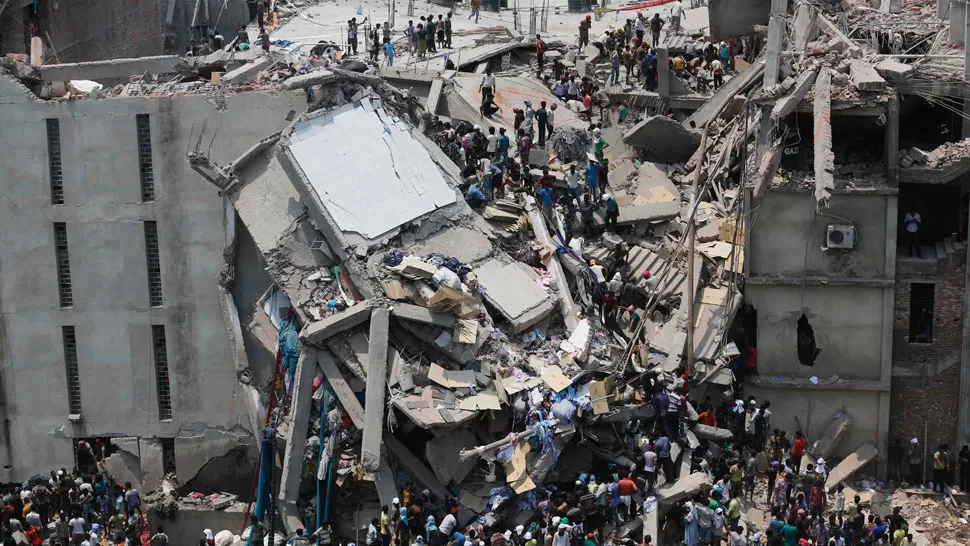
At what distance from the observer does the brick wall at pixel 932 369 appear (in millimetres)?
37688

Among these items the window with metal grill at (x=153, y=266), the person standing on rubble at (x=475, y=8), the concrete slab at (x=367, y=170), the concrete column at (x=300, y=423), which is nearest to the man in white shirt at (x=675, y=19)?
the person standing on rubble at (x=475, y=8)

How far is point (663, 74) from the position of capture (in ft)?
144

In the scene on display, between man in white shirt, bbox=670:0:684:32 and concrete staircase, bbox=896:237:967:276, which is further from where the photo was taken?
man in white shirt, bbox=670:0:684:32

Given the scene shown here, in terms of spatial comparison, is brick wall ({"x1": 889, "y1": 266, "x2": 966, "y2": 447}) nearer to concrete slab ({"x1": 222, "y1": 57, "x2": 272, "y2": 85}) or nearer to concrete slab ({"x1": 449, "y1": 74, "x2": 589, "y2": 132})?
concrete slab ({"x1": 449, "y1": 74, "x2": 589, "y2": 132})

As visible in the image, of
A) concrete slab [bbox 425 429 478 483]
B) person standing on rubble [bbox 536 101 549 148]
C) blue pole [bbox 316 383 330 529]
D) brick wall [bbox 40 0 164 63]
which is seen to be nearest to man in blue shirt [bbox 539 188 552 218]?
person standing on rubble [bbox 536 101 549 148]

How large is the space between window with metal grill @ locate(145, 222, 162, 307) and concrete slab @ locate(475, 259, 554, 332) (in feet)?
25.7

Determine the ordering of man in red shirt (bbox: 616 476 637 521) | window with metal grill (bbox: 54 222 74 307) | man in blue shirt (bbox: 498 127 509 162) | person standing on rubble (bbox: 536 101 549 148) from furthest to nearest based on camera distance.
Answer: person standing on rubble (bbox: 536 101 549 148)
window with metal grill (bbox: 54 222 74 307)
man in blue shirt (bbox: 498 127 509 162)
man in red shirt (bbox: 616 476 637 521)

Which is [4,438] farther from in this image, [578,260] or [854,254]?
[854,254]

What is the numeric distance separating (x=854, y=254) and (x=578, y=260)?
18.8 feet

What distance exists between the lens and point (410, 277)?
36.2 m

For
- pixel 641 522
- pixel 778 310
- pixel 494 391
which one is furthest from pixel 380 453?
pixel 778 310

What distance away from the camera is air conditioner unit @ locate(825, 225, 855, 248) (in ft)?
122

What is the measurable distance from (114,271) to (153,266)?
89cm

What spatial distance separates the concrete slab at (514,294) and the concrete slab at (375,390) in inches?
97.4
